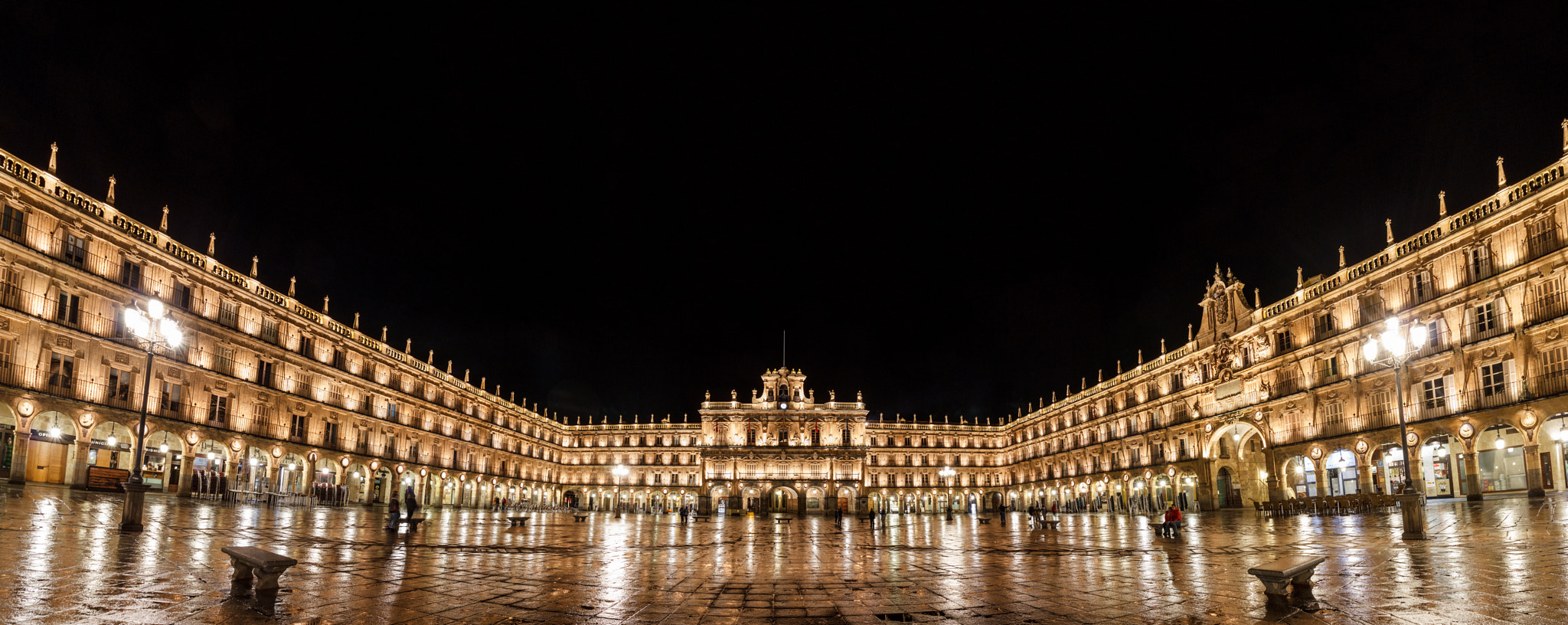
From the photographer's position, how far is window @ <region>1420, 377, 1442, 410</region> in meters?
34.5

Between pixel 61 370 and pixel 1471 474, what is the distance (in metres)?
53.4

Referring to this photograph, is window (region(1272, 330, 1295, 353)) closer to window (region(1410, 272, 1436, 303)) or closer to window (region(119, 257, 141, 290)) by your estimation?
window (region(1410, 272, 1436, 303))

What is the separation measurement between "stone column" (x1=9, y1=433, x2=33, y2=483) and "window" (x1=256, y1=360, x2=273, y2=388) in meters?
15.1

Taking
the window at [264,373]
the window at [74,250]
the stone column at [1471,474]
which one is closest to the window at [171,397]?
the window at [264,373]

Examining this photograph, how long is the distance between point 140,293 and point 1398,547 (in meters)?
44.4

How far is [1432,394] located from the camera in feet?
115

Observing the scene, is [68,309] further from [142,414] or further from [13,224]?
[142,414]

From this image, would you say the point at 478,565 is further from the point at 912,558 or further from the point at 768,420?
the point at 768,420

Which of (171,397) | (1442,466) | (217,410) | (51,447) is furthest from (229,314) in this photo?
(1442,466)

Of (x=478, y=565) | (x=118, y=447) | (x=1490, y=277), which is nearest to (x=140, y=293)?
(x=118, y=447)

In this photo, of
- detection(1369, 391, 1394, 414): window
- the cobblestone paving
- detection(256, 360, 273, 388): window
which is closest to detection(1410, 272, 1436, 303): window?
detection(1369, 391, 1394, 414): window

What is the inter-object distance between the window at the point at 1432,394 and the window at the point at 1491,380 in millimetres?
2303

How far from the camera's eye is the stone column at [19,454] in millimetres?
29109

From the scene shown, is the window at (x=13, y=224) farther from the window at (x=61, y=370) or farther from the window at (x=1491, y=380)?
the window at (x=1491, y=380)
